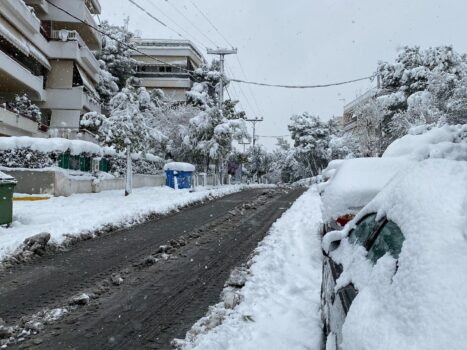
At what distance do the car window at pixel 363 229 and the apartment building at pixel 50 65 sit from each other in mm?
22301

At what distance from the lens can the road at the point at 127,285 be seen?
4.17 metres

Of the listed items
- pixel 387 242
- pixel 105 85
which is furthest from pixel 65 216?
pixel 105 85

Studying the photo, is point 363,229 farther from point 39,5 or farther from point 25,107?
point 39,5

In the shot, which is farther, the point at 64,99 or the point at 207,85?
the point at 207,85

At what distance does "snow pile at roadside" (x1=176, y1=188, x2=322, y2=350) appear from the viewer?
3986 mm

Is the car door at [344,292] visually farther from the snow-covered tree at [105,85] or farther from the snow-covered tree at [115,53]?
the snow-covered tree at [115,53]

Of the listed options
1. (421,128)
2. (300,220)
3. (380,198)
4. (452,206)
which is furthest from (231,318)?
(421,128)

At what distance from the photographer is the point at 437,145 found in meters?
3.19

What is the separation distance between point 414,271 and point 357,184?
493cm

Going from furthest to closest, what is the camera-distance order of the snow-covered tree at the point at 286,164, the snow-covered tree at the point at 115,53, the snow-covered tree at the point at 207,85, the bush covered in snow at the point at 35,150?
the snow-covered tree at the point at 286,164
the snow-covered tree at the point at 207,85
the snow-covered tree at the point at 115,53
the bush covered in snow at the point at 35,150

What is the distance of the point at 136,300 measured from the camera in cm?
515

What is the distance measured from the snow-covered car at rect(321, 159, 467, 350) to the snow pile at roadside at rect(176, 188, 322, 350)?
62.9 inches

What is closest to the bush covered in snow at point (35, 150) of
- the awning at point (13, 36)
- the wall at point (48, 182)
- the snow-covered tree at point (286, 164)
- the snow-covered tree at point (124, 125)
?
the wall at point (48, 182)

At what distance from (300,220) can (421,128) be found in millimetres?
5642
